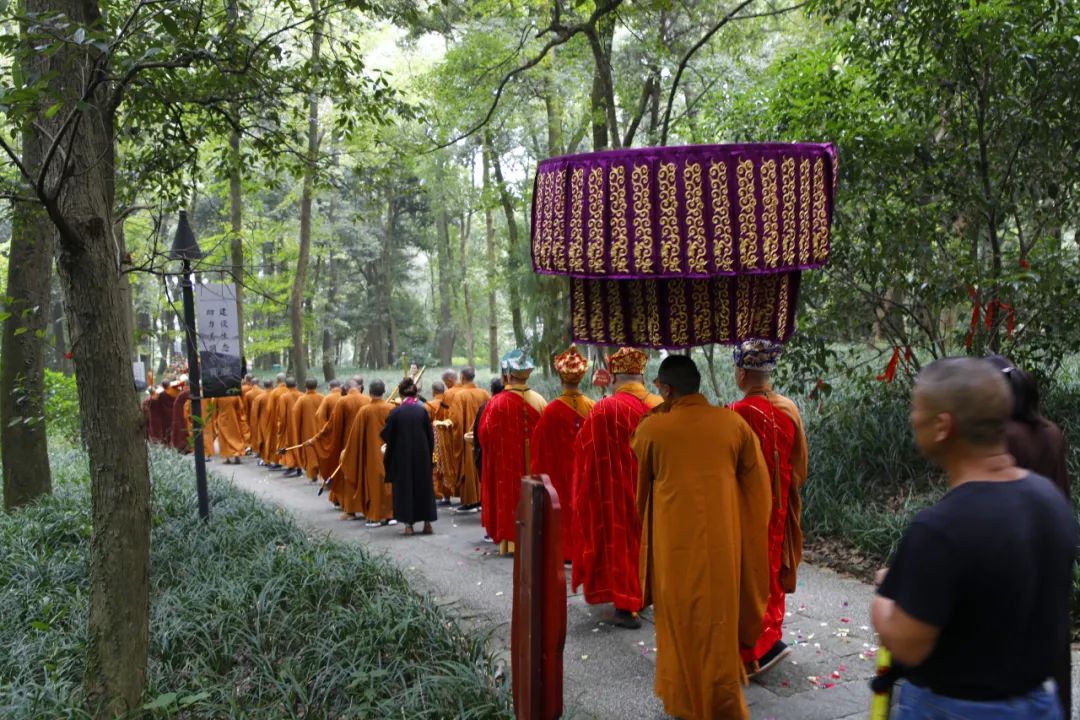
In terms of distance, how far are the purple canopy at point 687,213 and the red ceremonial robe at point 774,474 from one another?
1601 mm

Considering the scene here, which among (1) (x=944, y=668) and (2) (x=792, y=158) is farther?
(2) (x=792, y=158)

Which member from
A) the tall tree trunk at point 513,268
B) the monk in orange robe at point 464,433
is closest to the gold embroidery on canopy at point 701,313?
the monk in orange robe at point 464,433

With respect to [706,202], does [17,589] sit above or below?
below

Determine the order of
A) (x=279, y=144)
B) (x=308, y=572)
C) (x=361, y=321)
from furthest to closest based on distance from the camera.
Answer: (x=361, y=321) < (x=279, y=144) < (x=308, y=572)

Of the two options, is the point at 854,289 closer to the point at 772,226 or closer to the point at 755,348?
the point at 755,348

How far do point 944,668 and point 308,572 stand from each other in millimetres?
5161

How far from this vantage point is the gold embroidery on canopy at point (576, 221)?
347 cm

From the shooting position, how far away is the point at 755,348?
5.19 metres

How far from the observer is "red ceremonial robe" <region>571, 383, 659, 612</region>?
6070mm

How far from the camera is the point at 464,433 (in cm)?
1187

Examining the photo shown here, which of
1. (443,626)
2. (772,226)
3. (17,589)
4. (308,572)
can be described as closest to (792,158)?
(772,226)

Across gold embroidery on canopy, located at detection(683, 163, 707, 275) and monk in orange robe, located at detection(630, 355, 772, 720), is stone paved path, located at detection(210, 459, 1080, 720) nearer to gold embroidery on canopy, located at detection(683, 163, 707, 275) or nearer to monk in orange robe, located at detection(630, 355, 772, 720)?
monk in orange robe, located at detection(630, 355, 772, 720)

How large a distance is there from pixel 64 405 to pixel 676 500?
49.4 feet

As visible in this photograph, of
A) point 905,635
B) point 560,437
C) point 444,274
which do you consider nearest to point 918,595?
point 905,635
